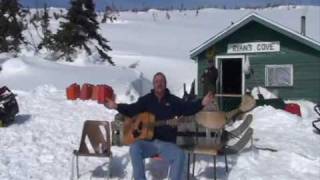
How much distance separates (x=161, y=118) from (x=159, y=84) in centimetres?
42

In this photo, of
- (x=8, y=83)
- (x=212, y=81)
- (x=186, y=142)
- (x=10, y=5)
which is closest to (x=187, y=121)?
(x=186, y=142)

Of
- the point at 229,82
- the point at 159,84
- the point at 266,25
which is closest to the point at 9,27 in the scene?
the point at 229,82

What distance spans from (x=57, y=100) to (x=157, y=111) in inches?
270

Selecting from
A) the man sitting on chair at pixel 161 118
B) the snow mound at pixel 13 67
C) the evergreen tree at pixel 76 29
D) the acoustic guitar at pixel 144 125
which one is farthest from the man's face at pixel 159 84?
the evergreen tree at pixel 76 29

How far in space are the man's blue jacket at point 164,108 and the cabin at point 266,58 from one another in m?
8.91

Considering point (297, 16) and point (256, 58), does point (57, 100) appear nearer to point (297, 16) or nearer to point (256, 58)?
point (256, 58)

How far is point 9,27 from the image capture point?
2634 centimetres

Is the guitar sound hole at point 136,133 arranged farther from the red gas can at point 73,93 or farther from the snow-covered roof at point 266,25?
the snow-covered roof at point 266,25

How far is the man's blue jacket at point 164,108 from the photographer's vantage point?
27.1 feet

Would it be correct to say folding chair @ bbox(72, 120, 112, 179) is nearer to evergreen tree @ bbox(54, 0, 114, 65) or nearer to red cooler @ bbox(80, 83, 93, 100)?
red cooler @ bbox(80, 83, 93, 100)

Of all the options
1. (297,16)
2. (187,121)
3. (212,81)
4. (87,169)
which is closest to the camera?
(87,169)

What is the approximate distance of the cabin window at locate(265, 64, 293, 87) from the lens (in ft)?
59.2

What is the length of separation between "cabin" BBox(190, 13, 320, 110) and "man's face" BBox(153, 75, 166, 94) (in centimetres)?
896

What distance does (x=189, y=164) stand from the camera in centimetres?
885
